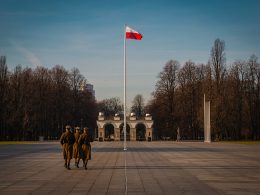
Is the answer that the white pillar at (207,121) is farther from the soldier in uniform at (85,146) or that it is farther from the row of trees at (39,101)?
the soldier in uniform at (85,146)

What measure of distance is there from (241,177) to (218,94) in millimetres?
55029

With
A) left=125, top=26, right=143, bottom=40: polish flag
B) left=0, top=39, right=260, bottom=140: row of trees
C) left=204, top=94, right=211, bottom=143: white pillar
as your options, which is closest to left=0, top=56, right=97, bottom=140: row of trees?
left=0, top=39, right=260, bottom=140: row of trees

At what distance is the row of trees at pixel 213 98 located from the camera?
231 feet

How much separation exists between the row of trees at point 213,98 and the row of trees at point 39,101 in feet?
51.6

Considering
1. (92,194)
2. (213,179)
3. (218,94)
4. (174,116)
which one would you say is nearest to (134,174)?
(213,179)

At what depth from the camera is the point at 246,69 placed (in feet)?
248

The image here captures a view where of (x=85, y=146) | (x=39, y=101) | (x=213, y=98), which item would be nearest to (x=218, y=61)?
(x=213, y=98)

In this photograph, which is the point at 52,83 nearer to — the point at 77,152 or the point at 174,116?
the point at 174,116

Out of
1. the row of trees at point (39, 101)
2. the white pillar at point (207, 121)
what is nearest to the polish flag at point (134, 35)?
the white pillar at point (207, 121)

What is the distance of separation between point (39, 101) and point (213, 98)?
1238 inches

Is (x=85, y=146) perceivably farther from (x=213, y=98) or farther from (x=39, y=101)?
(x=39, y=101)

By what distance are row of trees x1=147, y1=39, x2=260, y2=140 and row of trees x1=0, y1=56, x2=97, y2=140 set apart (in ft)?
51.6

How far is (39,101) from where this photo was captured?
78625 millimetres

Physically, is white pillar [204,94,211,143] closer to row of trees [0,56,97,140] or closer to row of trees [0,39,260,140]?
row of trees [0,39,260,140]
